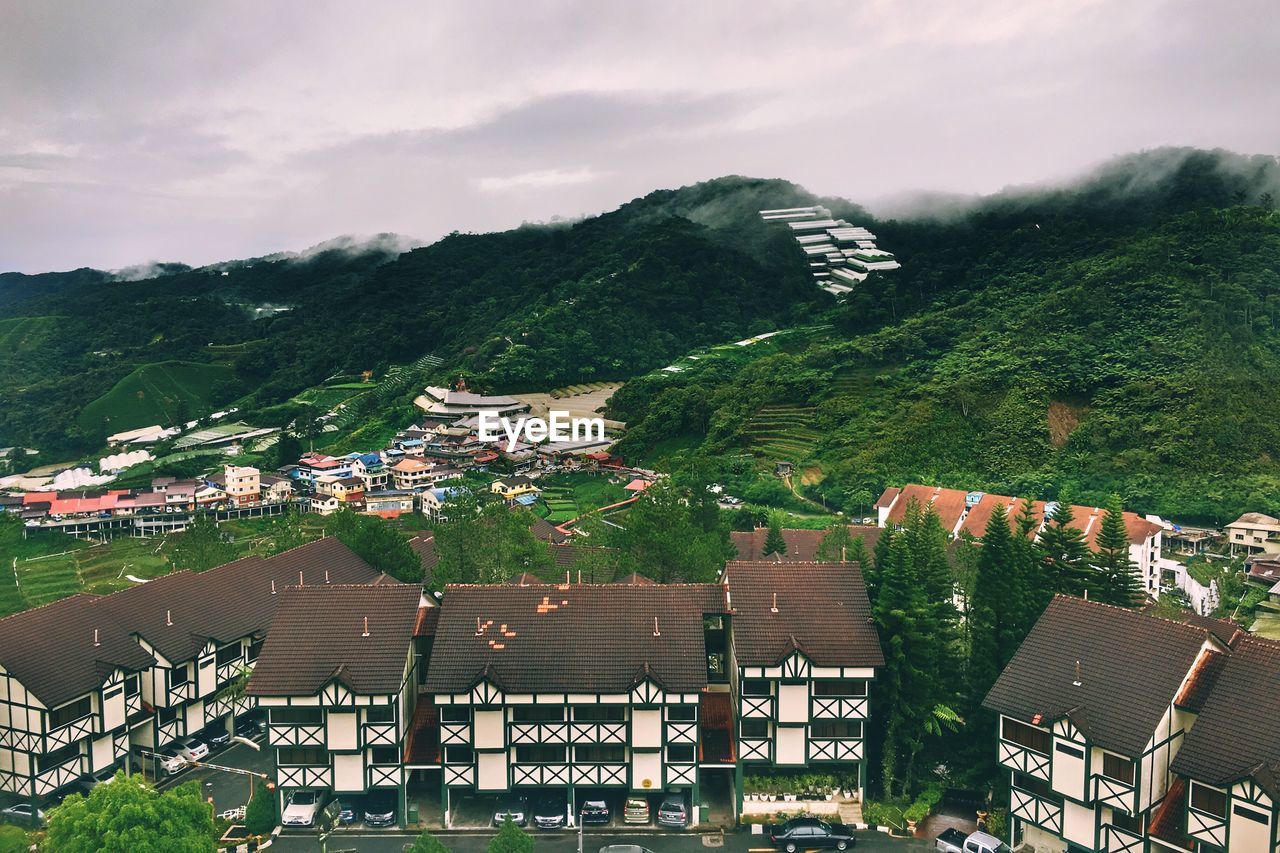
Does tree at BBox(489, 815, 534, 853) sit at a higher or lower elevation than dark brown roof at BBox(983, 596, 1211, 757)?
lower

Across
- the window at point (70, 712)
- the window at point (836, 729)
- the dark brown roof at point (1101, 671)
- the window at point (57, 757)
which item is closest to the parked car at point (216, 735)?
the window at point (57, 757)

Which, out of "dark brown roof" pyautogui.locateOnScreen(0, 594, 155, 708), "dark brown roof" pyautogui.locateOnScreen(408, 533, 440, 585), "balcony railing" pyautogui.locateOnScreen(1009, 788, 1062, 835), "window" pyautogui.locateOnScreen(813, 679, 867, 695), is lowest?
"balcony railing" pyautogui.locateOnScreen(1009, 788, 1062, 835)

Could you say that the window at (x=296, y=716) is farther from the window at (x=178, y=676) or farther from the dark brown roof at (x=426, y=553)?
the dark brown roof at (x=426, y=553)

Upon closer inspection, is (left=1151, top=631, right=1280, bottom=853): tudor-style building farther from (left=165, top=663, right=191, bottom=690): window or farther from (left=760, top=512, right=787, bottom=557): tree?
(left=165, top=663, right=191, bottom=690): window

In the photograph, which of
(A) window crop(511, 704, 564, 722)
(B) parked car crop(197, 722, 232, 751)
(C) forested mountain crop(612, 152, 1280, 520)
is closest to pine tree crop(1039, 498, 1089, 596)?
(A) window crop(511, 704, 564, 722)

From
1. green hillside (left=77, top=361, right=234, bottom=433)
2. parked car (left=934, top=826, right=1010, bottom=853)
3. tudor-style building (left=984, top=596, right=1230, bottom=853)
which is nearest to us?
tudor-style building (left=984, top=596, right=1230, bottom=853)

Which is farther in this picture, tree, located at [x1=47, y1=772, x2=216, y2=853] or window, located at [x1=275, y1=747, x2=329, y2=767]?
window, located at [x1=275, y1=747, x2=329, y2=767]
